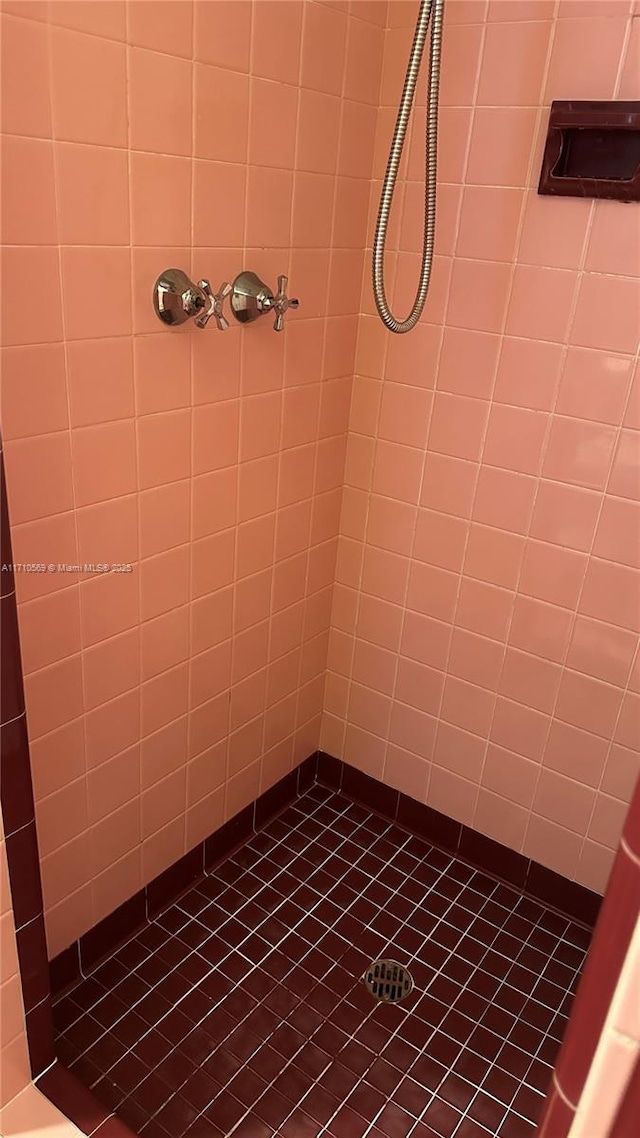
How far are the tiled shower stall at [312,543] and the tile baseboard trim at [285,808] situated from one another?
0.03 feet

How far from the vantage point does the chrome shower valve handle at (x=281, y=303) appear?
140 cm

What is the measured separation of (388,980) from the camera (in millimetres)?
1595

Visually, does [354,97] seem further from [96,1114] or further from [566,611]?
[96,1114]

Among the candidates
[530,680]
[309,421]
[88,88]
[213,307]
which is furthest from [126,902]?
[88,88]

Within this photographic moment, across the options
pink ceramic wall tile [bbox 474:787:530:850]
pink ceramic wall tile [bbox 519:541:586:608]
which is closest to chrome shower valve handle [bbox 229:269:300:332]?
pink ceramic wall tile [bbox 519:541:586:608]

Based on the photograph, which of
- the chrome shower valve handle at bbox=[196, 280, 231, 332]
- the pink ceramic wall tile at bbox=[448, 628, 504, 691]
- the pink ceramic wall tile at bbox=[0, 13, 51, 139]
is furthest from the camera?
the pink ceramic wall tile at bbox=[448, 628, 504, 691]

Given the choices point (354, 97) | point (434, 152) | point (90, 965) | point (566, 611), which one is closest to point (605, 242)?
point (434, 152)

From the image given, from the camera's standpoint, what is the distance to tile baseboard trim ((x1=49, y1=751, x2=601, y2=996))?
1.57 metres

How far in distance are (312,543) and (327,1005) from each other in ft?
3.06

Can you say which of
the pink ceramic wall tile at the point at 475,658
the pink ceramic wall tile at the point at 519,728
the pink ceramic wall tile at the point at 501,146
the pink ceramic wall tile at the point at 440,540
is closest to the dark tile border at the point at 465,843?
the pink ceramic wall tile at the point at 519,728

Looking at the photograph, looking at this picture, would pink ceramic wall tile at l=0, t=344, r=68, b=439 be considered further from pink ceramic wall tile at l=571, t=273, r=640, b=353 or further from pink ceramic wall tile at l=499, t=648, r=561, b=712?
pink ceramic wall tile at l=499, t=648, r=561, b=712

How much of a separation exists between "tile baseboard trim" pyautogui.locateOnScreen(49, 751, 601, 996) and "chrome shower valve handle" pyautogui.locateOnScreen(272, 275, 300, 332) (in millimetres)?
1103

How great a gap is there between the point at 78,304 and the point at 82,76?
0.28 m

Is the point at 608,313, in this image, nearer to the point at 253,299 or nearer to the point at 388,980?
the point at 253,299
